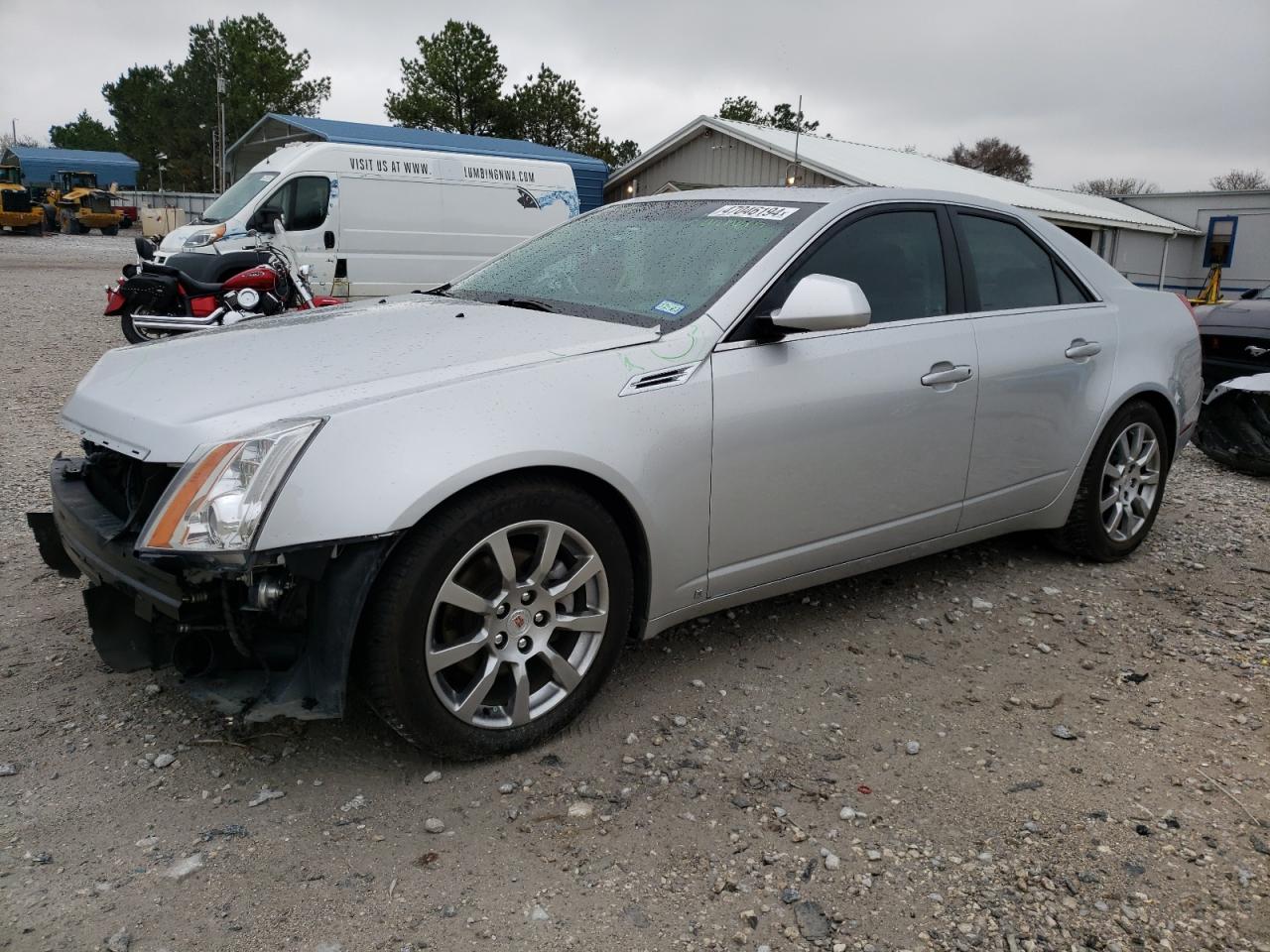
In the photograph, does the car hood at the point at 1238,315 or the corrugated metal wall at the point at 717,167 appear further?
the corrugated metal wall at the point at 717,167

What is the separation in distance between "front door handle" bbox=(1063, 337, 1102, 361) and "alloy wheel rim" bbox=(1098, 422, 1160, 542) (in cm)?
45

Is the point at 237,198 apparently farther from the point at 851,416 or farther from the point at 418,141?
the point at 851,416

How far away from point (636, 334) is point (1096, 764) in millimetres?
1848

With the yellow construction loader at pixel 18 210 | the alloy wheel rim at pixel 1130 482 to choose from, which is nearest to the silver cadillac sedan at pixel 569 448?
the alloy wheel rim at pixel 1130 482

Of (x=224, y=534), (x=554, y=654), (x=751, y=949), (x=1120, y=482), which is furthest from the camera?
(x=1120, y=482)

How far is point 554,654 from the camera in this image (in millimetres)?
2758

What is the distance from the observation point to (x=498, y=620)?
8.63ft

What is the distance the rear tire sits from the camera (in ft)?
21.3

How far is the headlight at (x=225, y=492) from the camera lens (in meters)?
2.28

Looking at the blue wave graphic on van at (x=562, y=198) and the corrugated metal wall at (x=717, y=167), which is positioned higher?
the corrugated metal wall at (x=717, y=167)

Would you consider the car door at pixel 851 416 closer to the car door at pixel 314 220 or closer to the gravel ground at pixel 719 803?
the gravel ground at pixel 719 803

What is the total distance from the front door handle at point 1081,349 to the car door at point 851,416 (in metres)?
0.64

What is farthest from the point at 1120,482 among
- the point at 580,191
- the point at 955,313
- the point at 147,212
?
the point at 147,212

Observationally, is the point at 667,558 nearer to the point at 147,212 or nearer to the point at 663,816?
the point at 663,816
